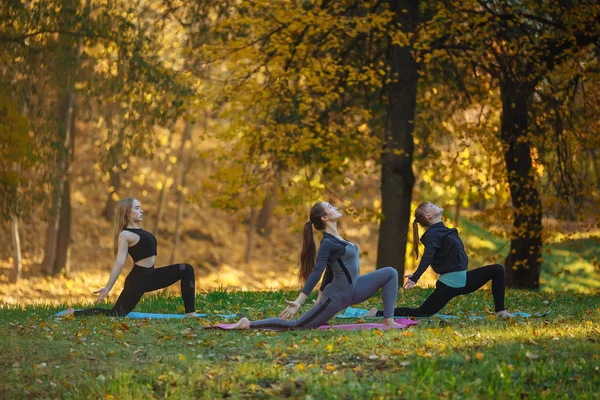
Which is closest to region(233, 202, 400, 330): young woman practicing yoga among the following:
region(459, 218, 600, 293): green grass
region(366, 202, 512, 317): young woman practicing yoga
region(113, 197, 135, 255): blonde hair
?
region(366, 202, 512, 317): young woman practicing yoga

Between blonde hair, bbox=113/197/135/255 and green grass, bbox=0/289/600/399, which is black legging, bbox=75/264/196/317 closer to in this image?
blonde hair, bbox=113/197/135/255

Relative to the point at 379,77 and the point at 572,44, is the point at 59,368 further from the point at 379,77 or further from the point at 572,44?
the point at 572,44

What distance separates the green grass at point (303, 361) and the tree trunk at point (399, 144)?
259 inches

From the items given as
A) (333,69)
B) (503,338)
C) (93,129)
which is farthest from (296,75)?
(93,129)

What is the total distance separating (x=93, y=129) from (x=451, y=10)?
19.6 m

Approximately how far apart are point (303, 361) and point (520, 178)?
10.1 meters

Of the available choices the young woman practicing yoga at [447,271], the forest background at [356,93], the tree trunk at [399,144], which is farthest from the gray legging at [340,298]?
the tree trunk at [399,144]

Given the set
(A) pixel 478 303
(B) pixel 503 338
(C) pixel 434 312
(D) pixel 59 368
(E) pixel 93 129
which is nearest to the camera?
(D) pixel 59 368

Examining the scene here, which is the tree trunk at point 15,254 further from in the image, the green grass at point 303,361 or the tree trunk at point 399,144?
the green grass at point 303,361

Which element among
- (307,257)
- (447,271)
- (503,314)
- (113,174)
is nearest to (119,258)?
(307,257)

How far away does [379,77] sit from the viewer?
52.0 ft

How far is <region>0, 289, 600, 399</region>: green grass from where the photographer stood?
5.97 meters

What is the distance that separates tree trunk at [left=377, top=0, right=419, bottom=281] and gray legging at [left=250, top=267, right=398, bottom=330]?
7.06 metres

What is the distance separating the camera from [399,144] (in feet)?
51.8
